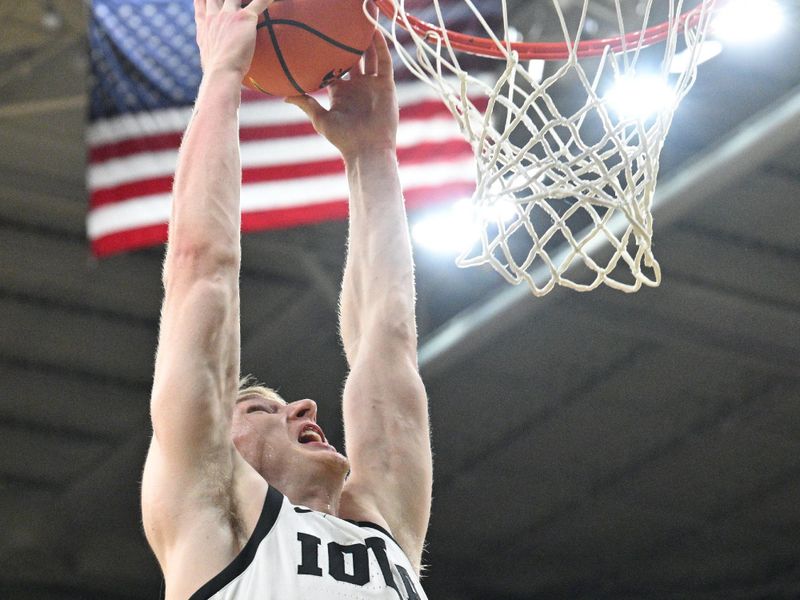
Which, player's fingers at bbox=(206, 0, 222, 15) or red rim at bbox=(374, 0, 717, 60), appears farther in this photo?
red rim at bbox=(374, 0, 717, 60)

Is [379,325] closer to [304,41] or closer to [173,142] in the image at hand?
[304,41]

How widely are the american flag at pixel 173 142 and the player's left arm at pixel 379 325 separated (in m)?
2.73

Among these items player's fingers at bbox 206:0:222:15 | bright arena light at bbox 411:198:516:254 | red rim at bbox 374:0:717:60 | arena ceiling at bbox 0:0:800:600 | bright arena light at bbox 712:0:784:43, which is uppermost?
arena ceiling at bbox 0:0:800:600

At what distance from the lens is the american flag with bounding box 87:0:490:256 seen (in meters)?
6.16

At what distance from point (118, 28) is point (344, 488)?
3.75m

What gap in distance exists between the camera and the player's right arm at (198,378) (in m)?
2.46

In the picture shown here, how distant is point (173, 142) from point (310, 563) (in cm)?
408

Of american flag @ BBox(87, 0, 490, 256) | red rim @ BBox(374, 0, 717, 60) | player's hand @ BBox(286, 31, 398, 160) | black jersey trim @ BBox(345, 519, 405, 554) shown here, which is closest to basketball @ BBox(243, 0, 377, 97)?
player's hand @ BBox(286, 31, 398, 160)

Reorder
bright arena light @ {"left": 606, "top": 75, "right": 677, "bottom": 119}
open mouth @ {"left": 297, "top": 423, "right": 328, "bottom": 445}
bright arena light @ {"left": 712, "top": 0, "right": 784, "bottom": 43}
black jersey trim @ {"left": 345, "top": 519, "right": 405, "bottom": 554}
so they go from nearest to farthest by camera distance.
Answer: black jersey trim @ {"left": 345, "top": 519, "right": 405, "bottom": 554}, open mouth @ {"left": 297, "top": 423, "right": 328, "bottom": 445}, bright arena light @ {"left": 606, "top": 75, "right": 677, "bottom": 119}, bright arena light @ {"left": 712, "top": 0, "right": 784, "bottom": 43}

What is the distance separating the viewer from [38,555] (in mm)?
12914

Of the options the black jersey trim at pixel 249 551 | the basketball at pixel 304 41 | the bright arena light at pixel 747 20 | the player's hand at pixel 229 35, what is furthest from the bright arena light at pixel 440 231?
the black jersey trim at pixel 249 551

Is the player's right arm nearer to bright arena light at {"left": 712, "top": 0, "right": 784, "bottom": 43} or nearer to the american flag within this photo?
bright arena light at {"left": 712, "top": 0, "right": 784, "bottom": 43}

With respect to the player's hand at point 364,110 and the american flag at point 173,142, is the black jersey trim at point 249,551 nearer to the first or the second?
the player's hand at point 364,110

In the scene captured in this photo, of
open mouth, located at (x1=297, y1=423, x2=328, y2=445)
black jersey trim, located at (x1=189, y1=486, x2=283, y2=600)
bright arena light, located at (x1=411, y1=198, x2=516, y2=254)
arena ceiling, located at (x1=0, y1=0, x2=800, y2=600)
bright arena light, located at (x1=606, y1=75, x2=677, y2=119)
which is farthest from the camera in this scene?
arena ceiling, located at (x1=0, y1=0, x2=800, y2=600)
